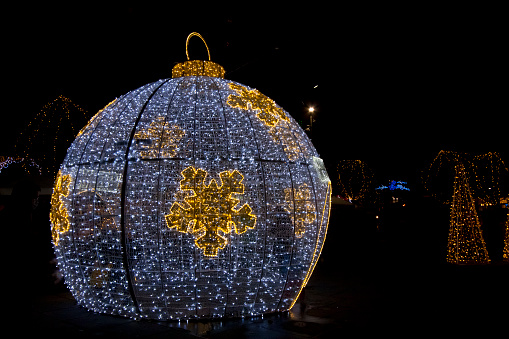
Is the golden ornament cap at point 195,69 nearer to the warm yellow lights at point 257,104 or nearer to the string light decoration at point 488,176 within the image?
the warm yellow lights at point 257,104

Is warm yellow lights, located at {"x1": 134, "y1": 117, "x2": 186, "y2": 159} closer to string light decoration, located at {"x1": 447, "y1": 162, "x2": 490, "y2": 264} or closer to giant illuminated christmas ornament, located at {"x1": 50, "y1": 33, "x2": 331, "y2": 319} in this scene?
giant illuminated christmas ornament, located at {"x1": 50, "y1": 33, "x2": 331, "y2": 319}

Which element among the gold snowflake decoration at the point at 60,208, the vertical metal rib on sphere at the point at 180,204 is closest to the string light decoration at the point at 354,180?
the vertical metal rib on sphere at the point at 180,204

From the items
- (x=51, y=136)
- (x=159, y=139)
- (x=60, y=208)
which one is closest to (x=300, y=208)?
(x=159, y=139)

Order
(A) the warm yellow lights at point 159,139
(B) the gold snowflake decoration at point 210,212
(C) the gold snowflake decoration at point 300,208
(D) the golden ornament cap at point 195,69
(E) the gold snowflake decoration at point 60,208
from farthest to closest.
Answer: (D) the golden ornament cap at point 195,69, (E) the gold snowflake decoration at point 60,208, (C) the gold snowflake decoration at point 300,208, (A) the warm yellow lights at point 159,139, (B) the gold snowflake decoration at point 210,212

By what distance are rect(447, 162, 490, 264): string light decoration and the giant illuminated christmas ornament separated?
23.0 feet

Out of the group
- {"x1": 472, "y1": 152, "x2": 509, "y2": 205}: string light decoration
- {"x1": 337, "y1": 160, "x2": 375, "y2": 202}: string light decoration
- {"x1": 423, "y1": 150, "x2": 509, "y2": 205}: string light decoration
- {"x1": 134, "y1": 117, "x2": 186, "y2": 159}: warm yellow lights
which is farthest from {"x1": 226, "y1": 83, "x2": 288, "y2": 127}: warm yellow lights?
{"x1": 337, "y1": 160, "x2": 375, "y2": 202}: string light decoration

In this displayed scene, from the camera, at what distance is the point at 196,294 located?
525cm

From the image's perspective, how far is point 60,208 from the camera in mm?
5715

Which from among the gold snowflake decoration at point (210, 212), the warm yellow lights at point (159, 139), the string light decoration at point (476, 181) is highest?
the string light decoration at point (476, 181)

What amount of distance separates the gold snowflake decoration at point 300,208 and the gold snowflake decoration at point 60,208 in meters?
2.66

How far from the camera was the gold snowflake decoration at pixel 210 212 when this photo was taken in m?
5.11

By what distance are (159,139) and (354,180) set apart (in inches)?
732

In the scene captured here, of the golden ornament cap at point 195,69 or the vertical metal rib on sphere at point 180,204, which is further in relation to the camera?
the golden ornament cap at point 195,69

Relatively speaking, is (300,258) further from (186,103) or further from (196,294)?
(186,103)
